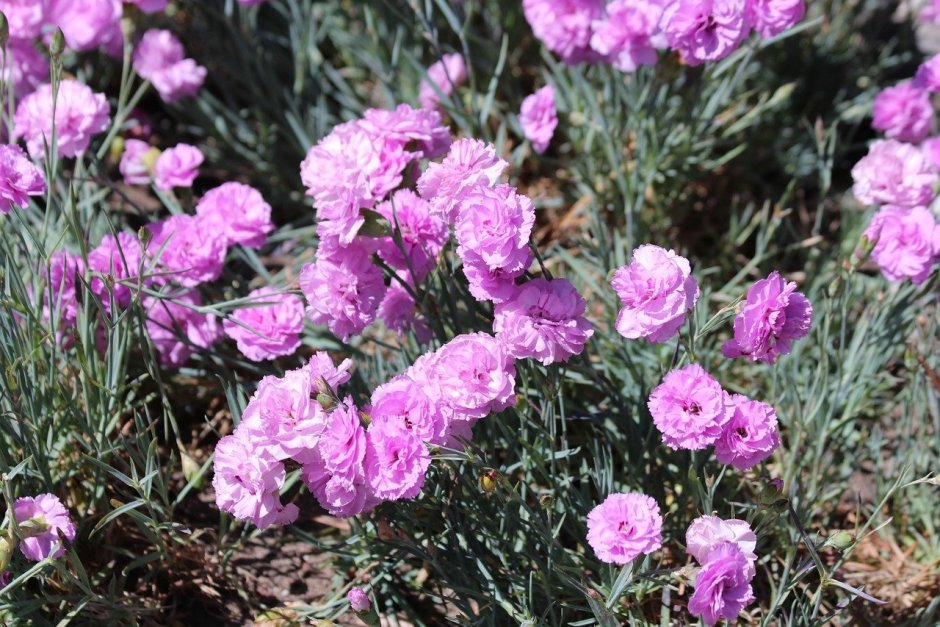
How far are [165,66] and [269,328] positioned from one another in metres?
0.96

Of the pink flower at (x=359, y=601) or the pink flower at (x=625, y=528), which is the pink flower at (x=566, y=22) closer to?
the pink flower at (x=625, y=528)

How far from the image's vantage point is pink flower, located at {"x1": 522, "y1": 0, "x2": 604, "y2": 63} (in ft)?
7.23

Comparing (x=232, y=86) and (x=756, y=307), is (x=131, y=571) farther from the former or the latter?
(x=232, y=86)

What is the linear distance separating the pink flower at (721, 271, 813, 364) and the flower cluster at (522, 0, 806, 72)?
61 cm

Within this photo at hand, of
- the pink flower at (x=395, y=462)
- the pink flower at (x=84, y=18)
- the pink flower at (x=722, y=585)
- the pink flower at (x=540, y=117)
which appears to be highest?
the pink flower at (x=84, y=18)

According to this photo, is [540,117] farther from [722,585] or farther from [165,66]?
[722,585]

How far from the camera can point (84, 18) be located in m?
2.23

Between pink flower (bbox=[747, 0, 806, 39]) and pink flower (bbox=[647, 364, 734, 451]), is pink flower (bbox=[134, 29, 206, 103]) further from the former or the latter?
pink flower (bbox=[647, 364, 734, 451])

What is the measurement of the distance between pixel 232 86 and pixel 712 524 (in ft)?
6.67

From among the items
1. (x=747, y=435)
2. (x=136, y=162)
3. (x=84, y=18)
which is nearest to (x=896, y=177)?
(x=747, y=435)

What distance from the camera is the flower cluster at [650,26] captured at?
5.89 feet

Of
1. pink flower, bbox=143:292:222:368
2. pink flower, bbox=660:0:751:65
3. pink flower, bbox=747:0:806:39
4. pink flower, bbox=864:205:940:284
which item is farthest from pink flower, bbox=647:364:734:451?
pink flower, bbox=143:292:222:368

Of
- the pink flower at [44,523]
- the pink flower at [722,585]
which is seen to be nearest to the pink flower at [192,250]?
the pink flower at [44,523]

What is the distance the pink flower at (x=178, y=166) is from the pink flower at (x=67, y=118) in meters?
0.15
